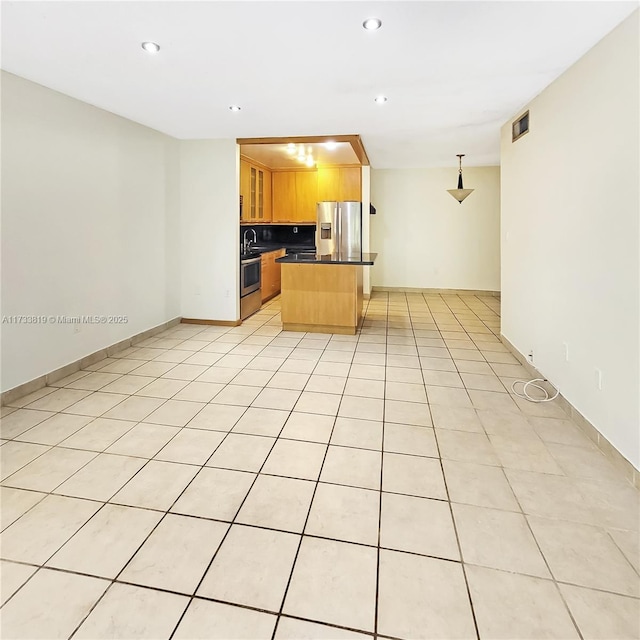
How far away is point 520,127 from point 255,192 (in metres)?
4.25

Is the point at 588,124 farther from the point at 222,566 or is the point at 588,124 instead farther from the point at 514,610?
the point at 222,566

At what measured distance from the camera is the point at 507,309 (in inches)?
172

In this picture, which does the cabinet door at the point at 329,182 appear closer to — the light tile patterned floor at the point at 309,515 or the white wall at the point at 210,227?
the white wall at the point at 210,227

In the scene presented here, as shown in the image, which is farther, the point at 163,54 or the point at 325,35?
the point at 163,54

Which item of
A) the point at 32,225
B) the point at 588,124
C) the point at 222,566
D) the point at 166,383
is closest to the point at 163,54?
the point at 32,225

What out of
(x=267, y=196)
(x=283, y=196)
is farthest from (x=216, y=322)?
→ (x=283, y=196)

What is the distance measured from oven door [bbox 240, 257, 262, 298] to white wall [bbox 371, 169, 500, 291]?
2.84m

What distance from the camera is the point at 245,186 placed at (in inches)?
249

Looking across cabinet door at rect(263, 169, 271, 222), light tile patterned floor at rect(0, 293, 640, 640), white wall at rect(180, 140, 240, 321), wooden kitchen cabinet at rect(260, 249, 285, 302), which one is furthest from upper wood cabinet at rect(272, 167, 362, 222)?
light tile patterned floor at rect(0, 293, 640, 640)

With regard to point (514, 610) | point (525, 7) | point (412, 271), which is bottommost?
point (514, 610)

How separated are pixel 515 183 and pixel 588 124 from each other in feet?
4.82

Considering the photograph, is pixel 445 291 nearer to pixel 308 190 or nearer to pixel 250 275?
pixel 308 190

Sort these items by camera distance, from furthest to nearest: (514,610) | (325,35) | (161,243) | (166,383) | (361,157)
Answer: (361,157) → (161,243) → (166,383) → (325,35) → (514,610)

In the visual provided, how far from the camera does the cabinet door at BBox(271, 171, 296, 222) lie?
7637 millimetres
